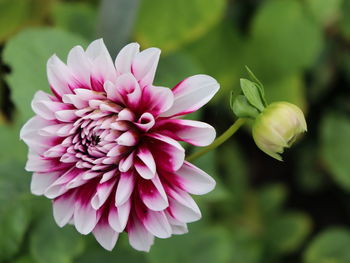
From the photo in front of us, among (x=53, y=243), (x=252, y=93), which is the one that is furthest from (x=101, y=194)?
(x=53, y=243)

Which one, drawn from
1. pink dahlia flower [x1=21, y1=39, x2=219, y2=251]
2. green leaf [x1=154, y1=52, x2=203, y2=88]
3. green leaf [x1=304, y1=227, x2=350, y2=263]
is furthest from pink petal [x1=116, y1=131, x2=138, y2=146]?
green leaf [x1=304, y1=227, x2=350, y2=263]

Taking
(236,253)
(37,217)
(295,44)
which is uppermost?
(295,44)

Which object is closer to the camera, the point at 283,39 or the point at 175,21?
the point at 175,21

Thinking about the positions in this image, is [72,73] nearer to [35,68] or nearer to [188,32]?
[35,68]

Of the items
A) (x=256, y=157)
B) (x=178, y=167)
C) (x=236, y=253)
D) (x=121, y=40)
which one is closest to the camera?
(x=178, y=167)

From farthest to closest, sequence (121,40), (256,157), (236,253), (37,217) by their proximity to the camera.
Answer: (256,157)
(236,253)
(121,40)
(37,217)

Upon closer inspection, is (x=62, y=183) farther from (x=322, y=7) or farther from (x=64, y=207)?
(x=322, y=7)

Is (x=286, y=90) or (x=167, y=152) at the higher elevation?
(x=167, y=152)

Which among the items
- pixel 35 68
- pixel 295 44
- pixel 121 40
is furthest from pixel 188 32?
pixel 35 68
